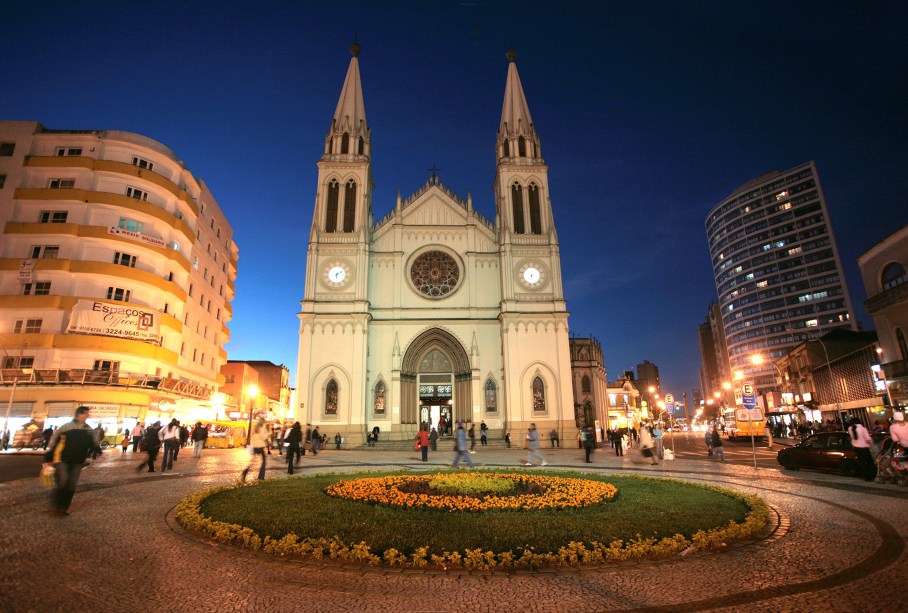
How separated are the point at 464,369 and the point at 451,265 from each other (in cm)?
876

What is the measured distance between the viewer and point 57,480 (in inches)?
312

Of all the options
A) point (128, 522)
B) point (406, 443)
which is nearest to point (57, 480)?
point (128, 522)

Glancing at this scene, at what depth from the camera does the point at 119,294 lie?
108 feet

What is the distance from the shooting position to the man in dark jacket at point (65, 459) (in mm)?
7898

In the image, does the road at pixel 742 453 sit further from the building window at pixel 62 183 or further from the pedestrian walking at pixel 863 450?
the building window at pixel 62 183

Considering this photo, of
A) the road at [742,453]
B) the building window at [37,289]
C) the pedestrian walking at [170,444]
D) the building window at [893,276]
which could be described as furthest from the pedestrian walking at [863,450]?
the building window at [37,289]

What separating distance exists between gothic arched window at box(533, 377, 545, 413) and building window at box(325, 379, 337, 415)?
49.4 feet

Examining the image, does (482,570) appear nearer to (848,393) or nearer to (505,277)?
(505,277)

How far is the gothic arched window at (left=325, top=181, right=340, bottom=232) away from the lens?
126 feet

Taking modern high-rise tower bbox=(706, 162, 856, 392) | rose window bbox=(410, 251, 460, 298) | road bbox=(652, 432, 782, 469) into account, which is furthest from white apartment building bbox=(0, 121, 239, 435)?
modern high-rise tower bbox=(706, 162, 856, 392)

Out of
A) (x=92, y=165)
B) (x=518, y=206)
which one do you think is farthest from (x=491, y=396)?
(x=92, y=165)

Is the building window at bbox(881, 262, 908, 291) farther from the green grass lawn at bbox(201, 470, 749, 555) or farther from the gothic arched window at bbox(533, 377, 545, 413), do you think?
the green grass lawn at bbox(201, 470, 749, 555)

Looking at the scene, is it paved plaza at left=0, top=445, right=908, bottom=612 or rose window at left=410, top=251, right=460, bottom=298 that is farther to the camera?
rose window at left=410, top=251, right=460, bottom=298

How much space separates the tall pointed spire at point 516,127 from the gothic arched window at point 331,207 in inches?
591
